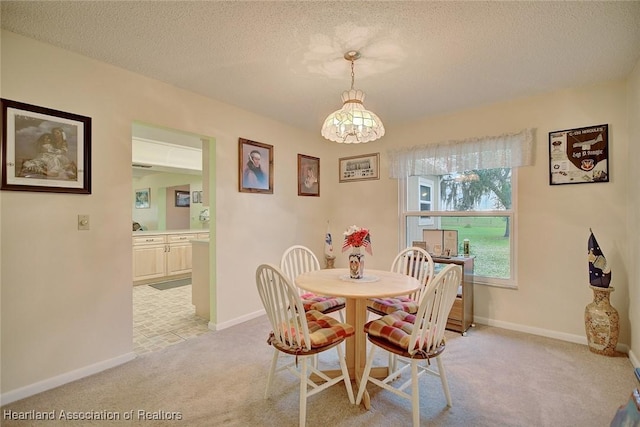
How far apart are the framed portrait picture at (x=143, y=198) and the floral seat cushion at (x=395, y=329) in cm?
705

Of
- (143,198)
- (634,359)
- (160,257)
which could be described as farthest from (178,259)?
(634,359)

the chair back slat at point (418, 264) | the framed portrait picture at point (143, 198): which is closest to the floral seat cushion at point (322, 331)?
the chair back slat at point (418, 264)

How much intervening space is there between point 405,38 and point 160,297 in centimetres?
447

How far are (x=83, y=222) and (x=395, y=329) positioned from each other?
236cm

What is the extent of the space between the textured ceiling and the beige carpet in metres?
2.37

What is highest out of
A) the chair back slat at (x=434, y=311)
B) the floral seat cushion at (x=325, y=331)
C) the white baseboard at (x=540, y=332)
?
the chair back slat at (x=434, y=311)

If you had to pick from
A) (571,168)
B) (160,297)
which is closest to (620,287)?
(571,168)

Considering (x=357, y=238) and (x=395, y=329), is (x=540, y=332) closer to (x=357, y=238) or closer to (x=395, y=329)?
(x=395, y=329)

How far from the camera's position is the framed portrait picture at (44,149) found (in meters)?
1.98

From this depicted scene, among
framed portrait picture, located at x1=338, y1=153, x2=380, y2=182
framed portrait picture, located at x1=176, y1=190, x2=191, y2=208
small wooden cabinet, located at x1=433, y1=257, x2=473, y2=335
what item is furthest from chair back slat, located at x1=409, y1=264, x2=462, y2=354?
framed portrait picture, located at x1=176, y1=190, x2=191, y2=208

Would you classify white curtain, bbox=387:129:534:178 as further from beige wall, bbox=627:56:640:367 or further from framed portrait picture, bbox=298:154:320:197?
framed portrait picture, bbox=298:154:320:197

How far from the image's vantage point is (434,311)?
66.7 inches

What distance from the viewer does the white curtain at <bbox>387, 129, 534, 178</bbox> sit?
311 centimetres

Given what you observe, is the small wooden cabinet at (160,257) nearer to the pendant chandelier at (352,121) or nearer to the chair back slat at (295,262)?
the chair back slat at (295,262)
